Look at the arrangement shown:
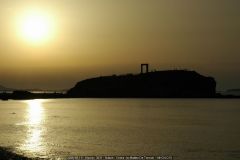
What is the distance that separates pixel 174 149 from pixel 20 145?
15.3 meters

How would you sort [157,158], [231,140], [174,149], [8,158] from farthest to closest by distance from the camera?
[231,140]
[174,149]
[157,158]
[8,158]

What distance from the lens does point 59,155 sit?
4156cm

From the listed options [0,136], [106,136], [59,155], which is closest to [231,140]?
[106,136]

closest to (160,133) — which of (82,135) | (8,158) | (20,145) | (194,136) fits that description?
(194,136)

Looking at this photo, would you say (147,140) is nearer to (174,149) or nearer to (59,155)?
(174,149)

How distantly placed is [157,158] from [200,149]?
7.36m

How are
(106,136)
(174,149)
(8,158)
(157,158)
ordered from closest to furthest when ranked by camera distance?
(8,158), (157,158), (174,149), (106,136)

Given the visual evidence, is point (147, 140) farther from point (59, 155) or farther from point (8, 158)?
point (8, 158)

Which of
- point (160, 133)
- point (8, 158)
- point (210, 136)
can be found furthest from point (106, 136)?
point (8, 158)

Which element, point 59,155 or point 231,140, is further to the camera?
point 231,140

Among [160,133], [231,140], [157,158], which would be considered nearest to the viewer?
[157,158]

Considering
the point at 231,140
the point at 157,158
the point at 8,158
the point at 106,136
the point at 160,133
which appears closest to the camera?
the point at 8,158

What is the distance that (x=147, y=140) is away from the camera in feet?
178

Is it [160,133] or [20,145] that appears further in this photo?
[160,133]
